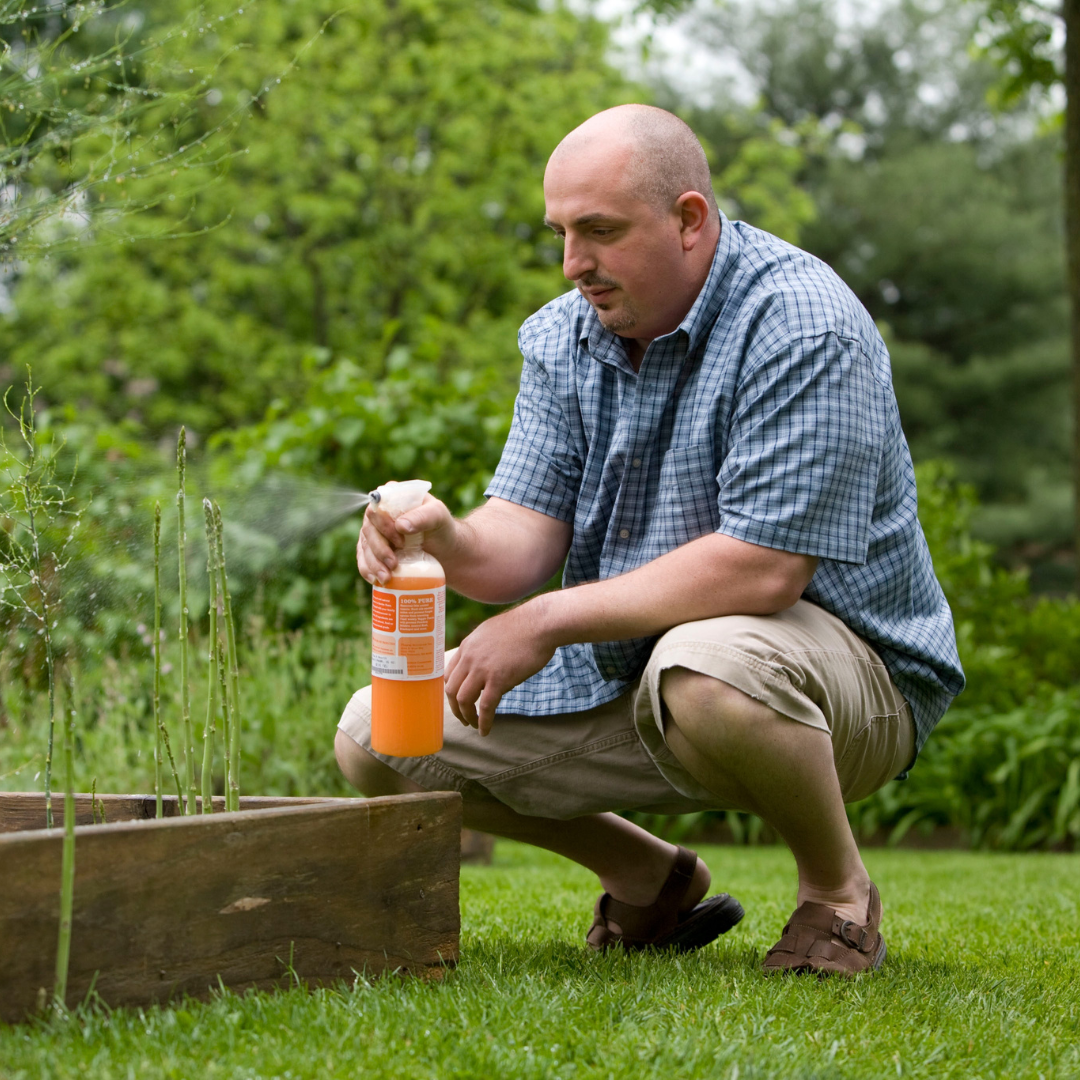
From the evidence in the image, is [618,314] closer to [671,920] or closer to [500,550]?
[500,550]

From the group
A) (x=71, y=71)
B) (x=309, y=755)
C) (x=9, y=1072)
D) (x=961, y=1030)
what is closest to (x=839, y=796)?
Result: (x=961, y=1030)

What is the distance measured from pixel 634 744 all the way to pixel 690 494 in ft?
1.61

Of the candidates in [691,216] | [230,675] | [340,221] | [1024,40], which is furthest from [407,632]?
[340,221]

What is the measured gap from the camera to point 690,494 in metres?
2.32

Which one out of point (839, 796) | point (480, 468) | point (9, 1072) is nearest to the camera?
point (9, 1072)

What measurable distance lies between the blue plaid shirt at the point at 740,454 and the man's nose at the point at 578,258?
0.61ft

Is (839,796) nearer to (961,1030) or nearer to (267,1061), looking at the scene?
(961,1030)

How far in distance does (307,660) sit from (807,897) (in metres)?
3.72

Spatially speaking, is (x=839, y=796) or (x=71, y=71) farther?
(x=71, y=71)

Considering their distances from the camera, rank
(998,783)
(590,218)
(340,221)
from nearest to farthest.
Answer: (590,218) → (998,783) → (340,221)

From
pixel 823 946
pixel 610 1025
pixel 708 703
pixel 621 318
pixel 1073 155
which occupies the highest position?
pixel 1073 155

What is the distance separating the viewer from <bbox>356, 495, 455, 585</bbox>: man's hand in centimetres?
203

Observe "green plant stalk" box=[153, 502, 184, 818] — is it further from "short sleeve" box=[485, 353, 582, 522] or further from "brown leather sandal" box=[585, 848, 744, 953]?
"brown leather sandal" box=[585, 848, 744, 953]

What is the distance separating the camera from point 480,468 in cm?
550
